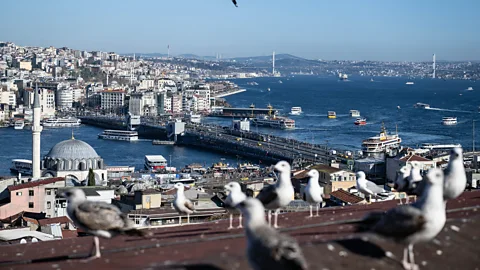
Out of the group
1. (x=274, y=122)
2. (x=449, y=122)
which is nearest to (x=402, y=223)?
(x=449, y=122)

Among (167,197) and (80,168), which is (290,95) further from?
(167,197)

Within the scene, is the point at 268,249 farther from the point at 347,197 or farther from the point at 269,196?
the point at 347,197

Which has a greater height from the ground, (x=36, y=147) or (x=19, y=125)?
(x=36, y=147)

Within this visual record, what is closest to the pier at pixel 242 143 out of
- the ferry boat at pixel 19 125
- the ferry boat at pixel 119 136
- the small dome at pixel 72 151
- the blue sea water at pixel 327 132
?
the blue sea water at pixel 327 132

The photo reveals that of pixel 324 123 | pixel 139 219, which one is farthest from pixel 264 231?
pixel 324 123

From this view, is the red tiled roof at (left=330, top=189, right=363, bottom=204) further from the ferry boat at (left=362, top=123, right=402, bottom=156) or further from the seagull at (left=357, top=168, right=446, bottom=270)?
the ferry boat at (left=362, top=123, right=402, bottom=156)

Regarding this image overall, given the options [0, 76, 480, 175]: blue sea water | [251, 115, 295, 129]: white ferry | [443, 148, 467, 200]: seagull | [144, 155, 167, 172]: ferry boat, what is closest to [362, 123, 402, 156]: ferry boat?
[0, 76, 480, 175]: blue sea water

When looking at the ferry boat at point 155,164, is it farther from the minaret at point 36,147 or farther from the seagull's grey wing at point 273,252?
the seagull's grey wing at point 273,252
